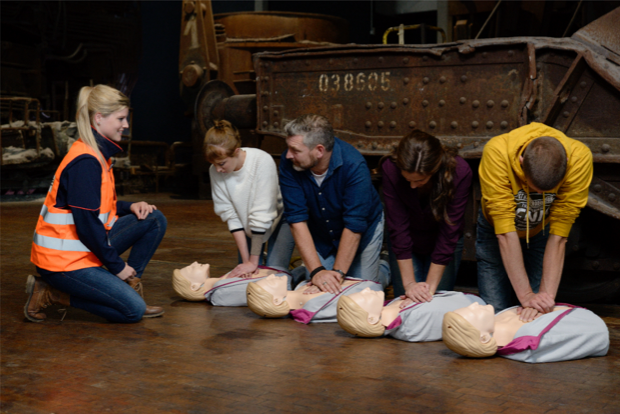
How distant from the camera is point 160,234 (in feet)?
13.1

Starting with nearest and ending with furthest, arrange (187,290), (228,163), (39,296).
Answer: (39,296) < (228,163) < (187,290)

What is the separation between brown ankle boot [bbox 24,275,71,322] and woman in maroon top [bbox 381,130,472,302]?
186 centimetres

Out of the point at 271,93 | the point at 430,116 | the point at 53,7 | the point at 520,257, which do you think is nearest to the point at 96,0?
the point at 53,7

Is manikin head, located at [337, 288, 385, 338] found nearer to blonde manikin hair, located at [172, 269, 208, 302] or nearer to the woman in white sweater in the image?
the woman in white sweater

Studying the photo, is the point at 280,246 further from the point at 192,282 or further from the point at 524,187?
the point at 524,187

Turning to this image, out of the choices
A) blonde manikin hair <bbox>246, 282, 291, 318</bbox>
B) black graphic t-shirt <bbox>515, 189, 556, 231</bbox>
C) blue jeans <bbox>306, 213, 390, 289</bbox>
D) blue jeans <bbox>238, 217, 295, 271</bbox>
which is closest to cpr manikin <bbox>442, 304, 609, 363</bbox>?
black graphic t-shirt <bbox>515, 189, 556, 231</bbox>

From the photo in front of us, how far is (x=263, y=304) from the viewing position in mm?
3609

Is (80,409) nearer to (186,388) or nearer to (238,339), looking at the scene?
(186,388)

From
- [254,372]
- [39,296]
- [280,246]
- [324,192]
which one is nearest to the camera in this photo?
[254,372]

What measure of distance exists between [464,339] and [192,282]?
1.91 metres

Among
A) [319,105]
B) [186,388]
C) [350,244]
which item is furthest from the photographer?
[319,105]

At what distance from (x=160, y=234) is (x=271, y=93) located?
148cm

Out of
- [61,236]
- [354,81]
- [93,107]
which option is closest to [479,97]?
[354,81]

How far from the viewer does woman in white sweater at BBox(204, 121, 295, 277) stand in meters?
4.02
